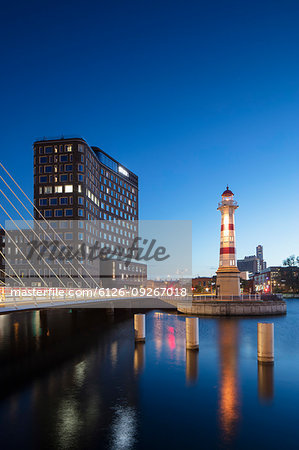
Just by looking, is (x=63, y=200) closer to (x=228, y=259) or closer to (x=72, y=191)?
(x=72, y=191)

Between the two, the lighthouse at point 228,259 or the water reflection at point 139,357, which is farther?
the lighthouse at point 228,259

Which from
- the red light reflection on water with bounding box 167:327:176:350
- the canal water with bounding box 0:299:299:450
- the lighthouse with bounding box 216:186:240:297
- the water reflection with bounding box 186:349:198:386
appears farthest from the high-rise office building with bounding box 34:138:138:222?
the water reflection with bounding box 186:349:198:386

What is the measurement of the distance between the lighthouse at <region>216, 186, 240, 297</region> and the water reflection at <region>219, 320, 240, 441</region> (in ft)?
86.2

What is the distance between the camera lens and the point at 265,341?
22875 millimetres

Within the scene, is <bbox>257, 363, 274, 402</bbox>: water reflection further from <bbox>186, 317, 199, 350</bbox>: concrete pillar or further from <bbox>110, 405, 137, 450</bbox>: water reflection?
<bbox>110, 405, 137, 450</bbox>: water reflection

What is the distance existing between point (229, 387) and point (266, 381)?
7.20 feet

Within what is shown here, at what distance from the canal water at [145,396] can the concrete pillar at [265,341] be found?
787 mm

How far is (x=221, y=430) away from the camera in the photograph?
14.0 meters

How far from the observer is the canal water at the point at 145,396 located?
13164 millimetres

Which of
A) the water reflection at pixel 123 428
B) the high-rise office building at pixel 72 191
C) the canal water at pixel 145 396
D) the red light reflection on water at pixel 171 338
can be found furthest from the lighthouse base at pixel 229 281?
the water reflection at pixel 123 428

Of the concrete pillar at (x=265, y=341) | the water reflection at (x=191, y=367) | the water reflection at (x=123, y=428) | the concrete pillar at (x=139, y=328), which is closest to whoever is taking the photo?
the water reflection at (x=123, y=428)

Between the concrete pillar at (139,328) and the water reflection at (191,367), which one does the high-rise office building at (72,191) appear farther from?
the water reflection at (191,367)

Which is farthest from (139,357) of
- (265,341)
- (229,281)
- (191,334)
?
(229,281)

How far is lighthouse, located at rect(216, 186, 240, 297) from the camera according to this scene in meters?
63.3
